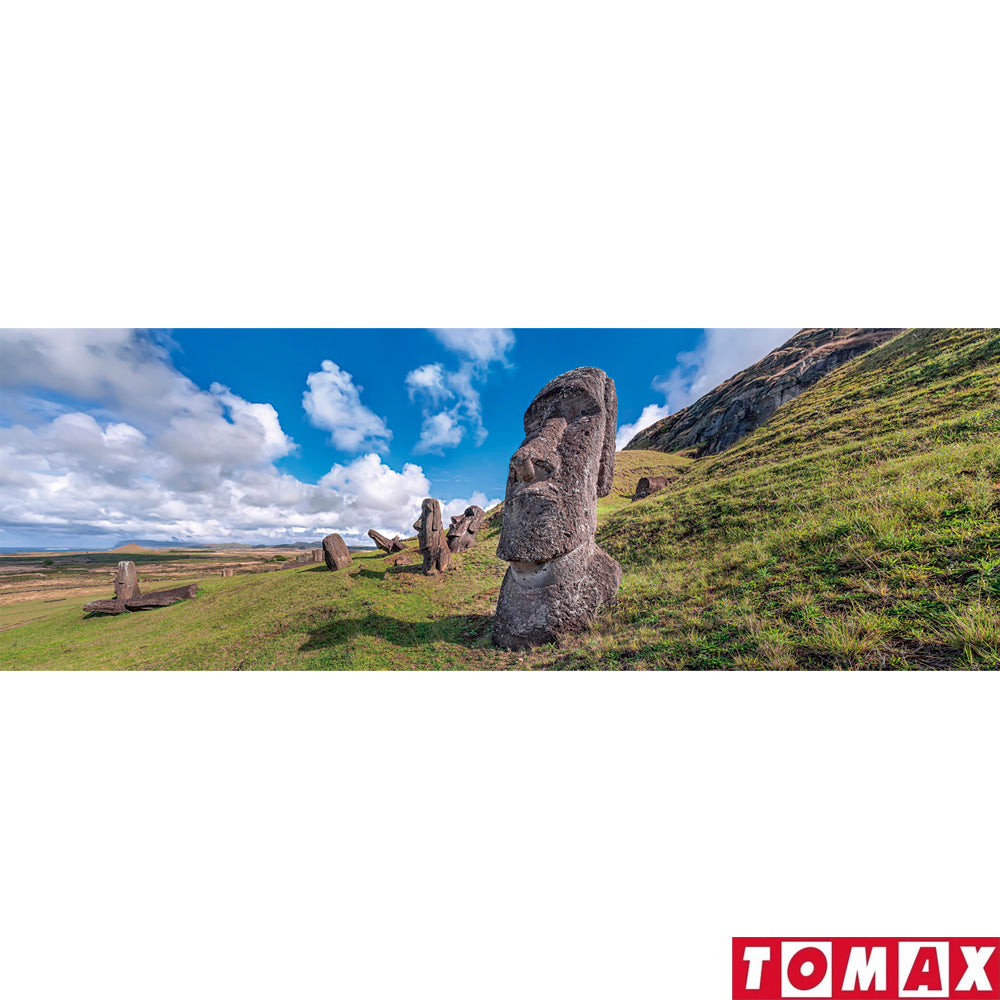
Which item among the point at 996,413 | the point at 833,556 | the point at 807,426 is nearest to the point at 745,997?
the point at 833,556

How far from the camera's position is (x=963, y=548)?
113 inches

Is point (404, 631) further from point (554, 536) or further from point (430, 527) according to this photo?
point (430, 527)

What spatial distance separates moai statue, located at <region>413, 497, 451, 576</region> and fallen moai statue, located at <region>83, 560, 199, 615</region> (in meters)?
6.36

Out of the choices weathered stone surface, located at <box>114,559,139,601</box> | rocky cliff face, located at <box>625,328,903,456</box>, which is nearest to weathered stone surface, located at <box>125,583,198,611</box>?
weathered stone surface, located at <box>114,559,139,601</box>

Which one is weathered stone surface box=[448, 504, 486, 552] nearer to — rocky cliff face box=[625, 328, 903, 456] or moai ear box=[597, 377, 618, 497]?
moai ear box=[597, 377, 618, 497]

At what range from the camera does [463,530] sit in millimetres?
12094

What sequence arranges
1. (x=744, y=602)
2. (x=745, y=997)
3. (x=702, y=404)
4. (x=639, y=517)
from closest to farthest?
(x=745, y=997) → (x=744, y=602) → (x=639, y=517) → (x=702, y=404)

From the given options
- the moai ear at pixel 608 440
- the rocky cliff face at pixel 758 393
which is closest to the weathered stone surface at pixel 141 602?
the moai ear at pixel 608 440

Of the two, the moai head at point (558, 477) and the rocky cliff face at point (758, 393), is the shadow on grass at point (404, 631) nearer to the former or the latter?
the moai head at point (558, 477)

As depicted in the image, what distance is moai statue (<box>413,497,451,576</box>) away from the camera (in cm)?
938

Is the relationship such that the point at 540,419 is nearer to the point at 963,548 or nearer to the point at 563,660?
the point at 563,660

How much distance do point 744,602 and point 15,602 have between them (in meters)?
16.8

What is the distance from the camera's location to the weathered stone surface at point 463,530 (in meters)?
11.6

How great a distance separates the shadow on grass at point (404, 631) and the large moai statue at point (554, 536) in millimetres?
629
